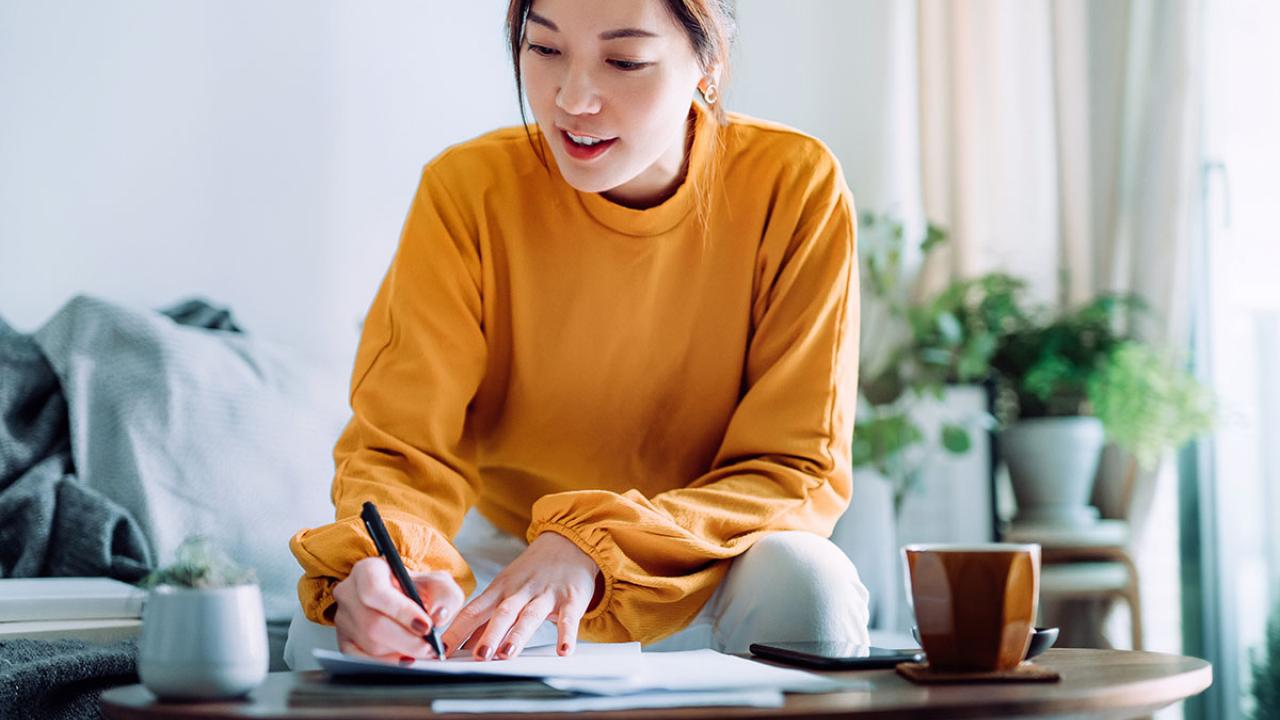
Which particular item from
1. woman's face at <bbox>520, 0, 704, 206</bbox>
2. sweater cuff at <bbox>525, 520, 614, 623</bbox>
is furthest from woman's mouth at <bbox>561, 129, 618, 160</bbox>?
sweater cuff at <bbox>525, 520, 614, 623</bbox>

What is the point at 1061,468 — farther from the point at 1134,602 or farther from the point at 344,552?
the point at 344,552

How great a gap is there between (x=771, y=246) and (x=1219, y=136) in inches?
63.6

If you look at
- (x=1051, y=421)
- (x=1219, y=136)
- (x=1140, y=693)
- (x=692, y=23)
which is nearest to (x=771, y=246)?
(x=692, y=23)

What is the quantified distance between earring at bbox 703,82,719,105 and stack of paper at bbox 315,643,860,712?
25.0 inches

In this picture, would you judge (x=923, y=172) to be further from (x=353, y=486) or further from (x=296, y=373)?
(x=353, y=486)

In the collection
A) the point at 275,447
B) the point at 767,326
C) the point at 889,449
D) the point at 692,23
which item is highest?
the point at 692,23

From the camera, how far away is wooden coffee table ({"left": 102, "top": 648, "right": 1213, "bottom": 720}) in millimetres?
620

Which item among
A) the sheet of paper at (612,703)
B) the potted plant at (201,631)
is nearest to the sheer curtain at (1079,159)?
the sheet of paper at (612,703)

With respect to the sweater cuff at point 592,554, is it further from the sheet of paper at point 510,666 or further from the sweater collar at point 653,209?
the sweater collar at point 653,209

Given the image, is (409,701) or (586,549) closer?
(409,701)

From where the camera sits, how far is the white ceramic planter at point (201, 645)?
66cm

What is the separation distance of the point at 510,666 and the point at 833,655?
214mm

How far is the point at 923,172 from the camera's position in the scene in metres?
2.86

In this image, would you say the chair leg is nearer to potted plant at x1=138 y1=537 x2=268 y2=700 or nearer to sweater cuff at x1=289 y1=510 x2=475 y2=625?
sweater cuff at x1=289 y1=510 x2=475 y2=625
